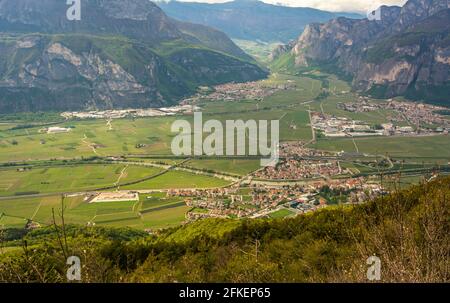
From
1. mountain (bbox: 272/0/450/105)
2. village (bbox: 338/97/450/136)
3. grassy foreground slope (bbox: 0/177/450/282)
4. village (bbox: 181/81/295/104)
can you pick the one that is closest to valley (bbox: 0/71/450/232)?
village (bbox: 338/97/450/136)

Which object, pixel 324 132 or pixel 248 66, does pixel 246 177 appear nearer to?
pixel 324 132

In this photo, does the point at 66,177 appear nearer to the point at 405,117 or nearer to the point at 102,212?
the point at 102,212

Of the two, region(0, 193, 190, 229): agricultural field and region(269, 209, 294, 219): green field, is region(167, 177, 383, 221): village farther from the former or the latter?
region(0, 193, 190, 229): agricultural field

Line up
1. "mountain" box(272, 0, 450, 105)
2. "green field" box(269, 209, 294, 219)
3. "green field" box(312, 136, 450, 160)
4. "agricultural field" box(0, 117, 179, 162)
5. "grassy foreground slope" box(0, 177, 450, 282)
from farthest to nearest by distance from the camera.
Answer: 1. "mountain" box(272, 0, 450, 105)
2. "agricultural field" box(0, 117, 179, 162)
3. "green field" box(312, 136, 450, 160)
4. "green field" box(269, 209, 294, 219)
5. "grassy foreground slope" box(0, 177, 450, 282)

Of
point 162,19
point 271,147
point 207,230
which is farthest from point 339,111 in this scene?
point 162,19

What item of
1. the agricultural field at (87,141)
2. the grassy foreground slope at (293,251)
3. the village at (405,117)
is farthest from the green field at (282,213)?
the village at (405,117)

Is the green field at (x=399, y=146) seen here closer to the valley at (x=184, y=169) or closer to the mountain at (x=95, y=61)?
the valley at (x=184, y=169)

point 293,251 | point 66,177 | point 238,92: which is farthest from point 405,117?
point 293,251
